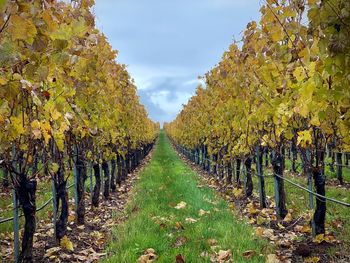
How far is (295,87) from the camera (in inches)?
180

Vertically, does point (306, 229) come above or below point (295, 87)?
below

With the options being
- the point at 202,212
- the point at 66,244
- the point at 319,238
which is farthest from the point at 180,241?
the point at 202,212

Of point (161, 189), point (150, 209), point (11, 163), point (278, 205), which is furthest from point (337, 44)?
point (161, 189)

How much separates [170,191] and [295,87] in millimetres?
7806

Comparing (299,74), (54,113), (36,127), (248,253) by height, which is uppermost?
(299,74)

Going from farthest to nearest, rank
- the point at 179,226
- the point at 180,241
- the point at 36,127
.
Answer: the point at 179,226 < the point at 180,241 < the point at 36,127

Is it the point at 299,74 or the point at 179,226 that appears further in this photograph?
the point at 179,226

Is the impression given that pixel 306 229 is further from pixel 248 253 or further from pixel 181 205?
pixel 181 205

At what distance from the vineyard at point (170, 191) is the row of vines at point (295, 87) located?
1 cm

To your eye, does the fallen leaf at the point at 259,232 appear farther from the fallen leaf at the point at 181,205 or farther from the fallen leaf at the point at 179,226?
the fallen leaf at the point at 181,205

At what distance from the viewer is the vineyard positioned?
2836 mm

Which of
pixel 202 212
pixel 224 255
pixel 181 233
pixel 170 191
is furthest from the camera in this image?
pixel 170 191

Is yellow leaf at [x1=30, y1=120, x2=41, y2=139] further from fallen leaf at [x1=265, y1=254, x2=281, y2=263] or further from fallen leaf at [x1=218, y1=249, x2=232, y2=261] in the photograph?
fallen leaf at [x1=265, y1=254, x2=281, y2=263]

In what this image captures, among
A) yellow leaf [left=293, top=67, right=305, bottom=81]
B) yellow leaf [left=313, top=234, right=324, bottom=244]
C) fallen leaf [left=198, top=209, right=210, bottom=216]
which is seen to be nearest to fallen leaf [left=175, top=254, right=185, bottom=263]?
yellow leaf [left=313, top=234, right=324, bottom=244]
